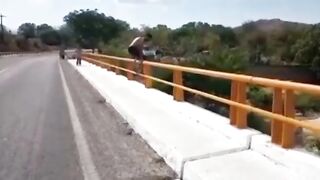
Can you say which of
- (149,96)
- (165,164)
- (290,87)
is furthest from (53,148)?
(149,96)

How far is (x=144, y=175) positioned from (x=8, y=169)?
5.87 feet

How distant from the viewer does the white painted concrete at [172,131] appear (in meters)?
7.01

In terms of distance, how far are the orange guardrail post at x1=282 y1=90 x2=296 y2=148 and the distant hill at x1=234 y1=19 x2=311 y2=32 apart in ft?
373

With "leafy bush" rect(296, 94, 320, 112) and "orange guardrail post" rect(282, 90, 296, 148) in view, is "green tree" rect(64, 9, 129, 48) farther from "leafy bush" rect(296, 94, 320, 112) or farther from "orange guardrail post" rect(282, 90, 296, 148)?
"orange guardrail post" rect(282, 90, 296, 148)

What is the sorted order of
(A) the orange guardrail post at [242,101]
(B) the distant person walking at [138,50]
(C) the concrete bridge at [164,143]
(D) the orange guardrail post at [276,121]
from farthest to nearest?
1. (B) the distant person walking at [138,50]
2. (A) the orange guardrail post at [242,101]
3. (D) the orange guardrail post at [276,121]
4. (C) the concrete bridge at [164,143]

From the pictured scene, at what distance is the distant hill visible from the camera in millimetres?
123500

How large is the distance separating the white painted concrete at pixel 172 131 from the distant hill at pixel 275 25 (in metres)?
109

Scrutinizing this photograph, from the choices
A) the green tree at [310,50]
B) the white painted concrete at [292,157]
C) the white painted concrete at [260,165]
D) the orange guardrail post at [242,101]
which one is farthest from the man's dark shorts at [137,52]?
the green tree at [310,50]

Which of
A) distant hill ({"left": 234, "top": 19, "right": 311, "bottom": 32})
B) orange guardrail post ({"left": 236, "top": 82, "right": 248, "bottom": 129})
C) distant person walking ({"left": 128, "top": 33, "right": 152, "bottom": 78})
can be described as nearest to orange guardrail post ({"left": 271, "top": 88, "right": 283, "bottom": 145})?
orange guardrail post ({"left": 236, "top": 82, "right": 248, "bottom": 129})

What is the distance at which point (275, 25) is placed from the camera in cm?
13112

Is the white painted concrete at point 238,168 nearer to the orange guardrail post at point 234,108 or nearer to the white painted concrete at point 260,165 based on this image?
the white painted concrete at point 260,165

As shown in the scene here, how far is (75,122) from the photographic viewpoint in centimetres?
1109

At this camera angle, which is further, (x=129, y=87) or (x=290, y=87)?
(x=129, y=87)

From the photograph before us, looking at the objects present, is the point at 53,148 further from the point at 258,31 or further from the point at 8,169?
the point at 258,31
